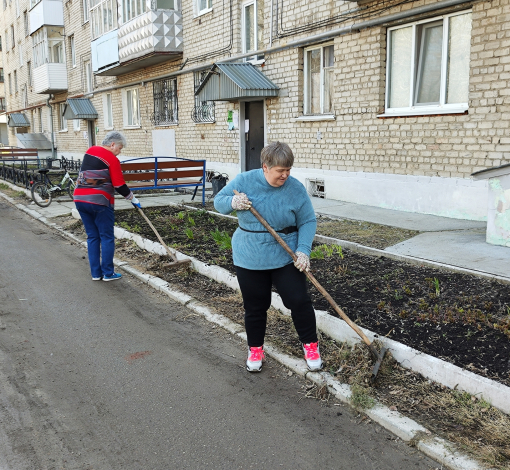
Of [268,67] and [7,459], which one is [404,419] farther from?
[268,67]

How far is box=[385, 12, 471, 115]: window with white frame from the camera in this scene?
9.20 m

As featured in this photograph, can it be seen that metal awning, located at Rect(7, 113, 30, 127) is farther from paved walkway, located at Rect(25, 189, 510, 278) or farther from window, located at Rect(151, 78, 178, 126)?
paved walkway, located at Rect(25, 189, 510, 278)

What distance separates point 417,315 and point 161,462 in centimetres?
266

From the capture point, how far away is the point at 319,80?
1244 cm

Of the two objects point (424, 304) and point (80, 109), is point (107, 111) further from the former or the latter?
point (424, 304)

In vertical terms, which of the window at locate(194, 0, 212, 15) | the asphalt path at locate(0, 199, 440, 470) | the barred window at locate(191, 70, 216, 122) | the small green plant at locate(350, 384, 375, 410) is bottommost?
the asphalt path at locate(0, 199, 440, 470)

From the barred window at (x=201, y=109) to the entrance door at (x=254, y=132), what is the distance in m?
1.63

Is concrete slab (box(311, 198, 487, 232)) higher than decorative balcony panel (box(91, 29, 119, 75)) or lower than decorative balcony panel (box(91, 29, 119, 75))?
lower

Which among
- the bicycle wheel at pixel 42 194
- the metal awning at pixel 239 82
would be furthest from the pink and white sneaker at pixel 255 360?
the bicycle wheel at pixel 42 194

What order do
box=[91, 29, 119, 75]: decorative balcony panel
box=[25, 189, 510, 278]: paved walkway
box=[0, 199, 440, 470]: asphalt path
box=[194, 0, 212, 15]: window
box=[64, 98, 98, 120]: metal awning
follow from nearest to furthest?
1. box=[0, 199, 440, 470]: asphalt path
2. box=[25, 189, 510, 278]: paved walkway
3. box=[194, 0, 212, 15]: window
4. box=[91, 29, 119, 75]: decorative balcony panel
5. box=[64, 98, 98, 120]: metal awning

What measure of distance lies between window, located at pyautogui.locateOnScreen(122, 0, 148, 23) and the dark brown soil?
12.7 m

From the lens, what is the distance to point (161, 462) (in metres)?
2.91

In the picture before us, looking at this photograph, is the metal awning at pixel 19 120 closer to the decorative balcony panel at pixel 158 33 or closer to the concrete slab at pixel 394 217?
the decorative balcony panel at pixel 158 33

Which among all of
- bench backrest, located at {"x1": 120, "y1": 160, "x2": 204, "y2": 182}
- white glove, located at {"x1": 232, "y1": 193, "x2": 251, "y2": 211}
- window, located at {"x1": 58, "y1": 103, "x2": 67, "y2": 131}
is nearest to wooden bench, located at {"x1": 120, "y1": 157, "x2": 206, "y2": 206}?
bench backrest, located at {"x1": 120, "y1": 160, "x2": 204, "y2": 182}
